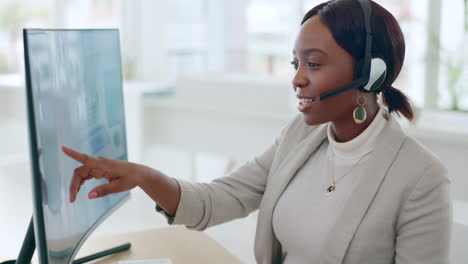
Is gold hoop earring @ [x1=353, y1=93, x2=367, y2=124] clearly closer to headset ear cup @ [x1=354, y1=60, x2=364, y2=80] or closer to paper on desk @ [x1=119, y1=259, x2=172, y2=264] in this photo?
headset ear cup @ [x1=354, y1=60, x2=364, y2=80]

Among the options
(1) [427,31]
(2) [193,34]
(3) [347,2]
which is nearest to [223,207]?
(3) [347,2]

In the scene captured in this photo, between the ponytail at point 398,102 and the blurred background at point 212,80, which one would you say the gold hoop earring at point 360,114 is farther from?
the blurred background at point 212,80

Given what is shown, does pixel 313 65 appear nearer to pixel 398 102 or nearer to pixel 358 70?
pixel 358 70

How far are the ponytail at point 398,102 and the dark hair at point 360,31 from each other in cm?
7

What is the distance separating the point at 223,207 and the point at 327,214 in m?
0.28

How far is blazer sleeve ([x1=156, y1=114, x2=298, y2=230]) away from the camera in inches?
48.9

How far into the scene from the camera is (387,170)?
109 centimetres

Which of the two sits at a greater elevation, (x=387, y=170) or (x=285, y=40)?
(x=285, y=40)

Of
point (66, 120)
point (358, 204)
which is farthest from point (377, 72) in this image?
point (66, 120)

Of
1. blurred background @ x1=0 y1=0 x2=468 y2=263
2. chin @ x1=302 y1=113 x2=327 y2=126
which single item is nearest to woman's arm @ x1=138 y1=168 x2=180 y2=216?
chin @ x1=302 y1=113 x2=327 y2=126

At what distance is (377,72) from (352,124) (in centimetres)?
14

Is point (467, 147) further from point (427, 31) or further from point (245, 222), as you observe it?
point (245, 222)

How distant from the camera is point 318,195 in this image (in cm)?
118

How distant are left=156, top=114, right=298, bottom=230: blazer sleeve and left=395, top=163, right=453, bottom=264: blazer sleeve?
40 centimetres
